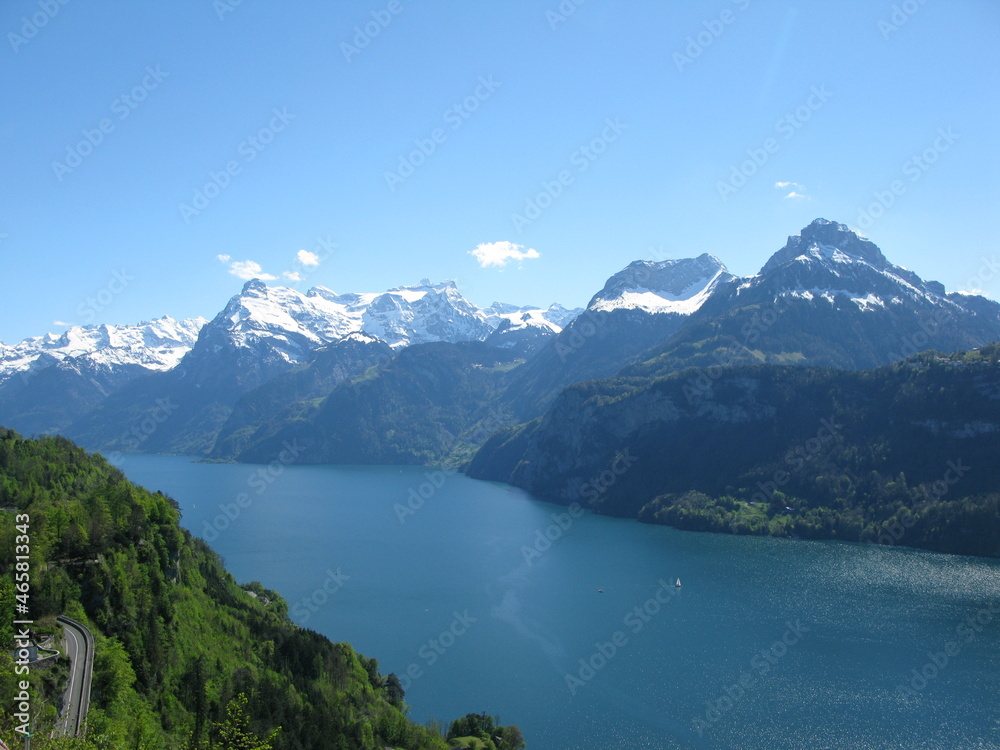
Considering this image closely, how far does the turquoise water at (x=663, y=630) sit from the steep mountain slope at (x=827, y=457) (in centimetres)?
1200

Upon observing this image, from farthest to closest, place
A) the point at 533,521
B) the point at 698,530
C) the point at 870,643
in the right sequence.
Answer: the point at 533,521, the point at 698,530, the point at 870,643

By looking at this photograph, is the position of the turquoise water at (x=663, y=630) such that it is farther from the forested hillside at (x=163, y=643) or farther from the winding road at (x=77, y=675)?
the winding road at (x=77, y=675)

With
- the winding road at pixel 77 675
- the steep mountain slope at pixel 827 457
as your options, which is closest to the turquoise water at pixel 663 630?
the steep mountain slope at pixel 827 457

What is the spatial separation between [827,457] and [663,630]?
9559 cm

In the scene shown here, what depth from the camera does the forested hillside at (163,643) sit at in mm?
37484

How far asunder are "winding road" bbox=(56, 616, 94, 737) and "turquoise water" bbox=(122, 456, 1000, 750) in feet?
113

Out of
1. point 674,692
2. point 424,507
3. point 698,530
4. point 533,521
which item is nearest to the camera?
point 674,692

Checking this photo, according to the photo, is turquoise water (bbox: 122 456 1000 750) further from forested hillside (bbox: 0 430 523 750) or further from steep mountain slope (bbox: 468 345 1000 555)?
steep mountain slope (bbox: 468 345 1000 555)

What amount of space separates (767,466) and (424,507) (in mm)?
91232

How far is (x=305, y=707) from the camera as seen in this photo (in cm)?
5009

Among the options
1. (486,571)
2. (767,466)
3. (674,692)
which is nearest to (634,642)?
(674,692)

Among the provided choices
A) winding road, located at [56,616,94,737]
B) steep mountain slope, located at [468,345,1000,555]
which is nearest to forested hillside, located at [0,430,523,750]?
winding road, located at [56,616,94,737]

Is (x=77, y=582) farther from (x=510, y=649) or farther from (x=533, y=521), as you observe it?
(x=533, y=521)

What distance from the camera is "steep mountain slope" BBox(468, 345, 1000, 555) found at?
136 meters
